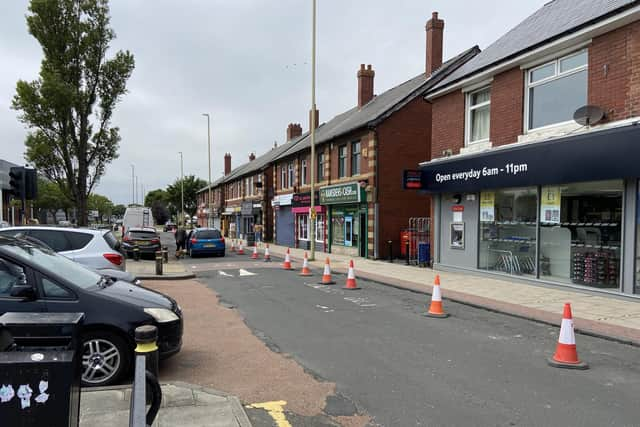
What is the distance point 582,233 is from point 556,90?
376 cm

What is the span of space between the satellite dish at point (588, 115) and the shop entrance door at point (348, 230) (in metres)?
13.7

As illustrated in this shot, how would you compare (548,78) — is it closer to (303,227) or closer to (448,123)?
(448,123)

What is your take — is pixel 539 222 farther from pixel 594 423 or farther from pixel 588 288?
pixel 594 423

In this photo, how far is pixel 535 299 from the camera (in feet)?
33.9

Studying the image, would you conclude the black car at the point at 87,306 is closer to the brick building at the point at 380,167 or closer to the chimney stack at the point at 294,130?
the brick building at the point at 380,167

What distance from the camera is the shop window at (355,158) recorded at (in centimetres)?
2336

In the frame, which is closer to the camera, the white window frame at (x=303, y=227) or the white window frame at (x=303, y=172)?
the white window frame at (x=303, y=227)

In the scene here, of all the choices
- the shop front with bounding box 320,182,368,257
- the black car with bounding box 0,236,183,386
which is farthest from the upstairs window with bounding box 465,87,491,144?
the black car with bounding box 0,236,183,386

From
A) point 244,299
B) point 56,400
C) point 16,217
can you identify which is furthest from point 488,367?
point 16,217

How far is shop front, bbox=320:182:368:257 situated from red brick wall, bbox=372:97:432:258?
1.03m

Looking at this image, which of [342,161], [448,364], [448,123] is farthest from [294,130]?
[448,364]

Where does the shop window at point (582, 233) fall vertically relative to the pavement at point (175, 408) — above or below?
above

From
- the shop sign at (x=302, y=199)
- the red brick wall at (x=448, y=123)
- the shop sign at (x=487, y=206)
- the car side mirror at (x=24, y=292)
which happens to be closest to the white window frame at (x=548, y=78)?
the shop sign at (x=487, y=206)

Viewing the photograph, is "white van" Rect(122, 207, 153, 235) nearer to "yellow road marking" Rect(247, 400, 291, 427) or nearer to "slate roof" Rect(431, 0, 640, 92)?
"slate roof" Rect(431, 0, 640, 92)
